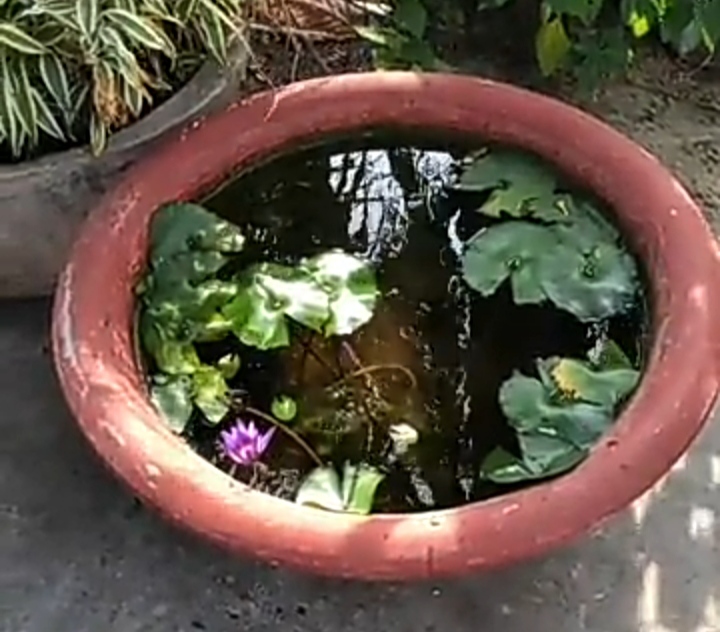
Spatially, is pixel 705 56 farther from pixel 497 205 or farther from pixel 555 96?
pixel 497 205

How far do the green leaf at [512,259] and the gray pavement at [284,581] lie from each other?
0.34m

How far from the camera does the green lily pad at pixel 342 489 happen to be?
1588 mm

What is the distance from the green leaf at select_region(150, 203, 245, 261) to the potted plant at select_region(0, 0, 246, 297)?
5.9 inches

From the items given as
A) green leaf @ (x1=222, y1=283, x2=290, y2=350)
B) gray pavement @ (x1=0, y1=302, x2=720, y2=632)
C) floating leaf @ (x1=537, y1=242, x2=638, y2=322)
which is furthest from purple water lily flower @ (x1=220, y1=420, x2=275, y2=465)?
floating leaf @ (x1=537, y1=242, x2=638, y2=322)

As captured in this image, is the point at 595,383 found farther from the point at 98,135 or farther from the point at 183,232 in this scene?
the point at 98,135

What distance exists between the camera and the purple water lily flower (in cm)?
163

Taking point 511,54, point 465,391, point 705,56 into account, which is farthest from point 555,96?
point 465,391

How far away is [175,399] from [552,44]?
0.80 m

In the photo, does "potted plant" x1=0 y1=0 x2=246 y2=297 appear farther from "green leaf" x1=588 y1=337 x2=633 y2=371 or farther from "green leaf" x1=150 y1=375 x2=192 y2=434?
"green leaf" x1=588 y1=337 x2=633 y2=371

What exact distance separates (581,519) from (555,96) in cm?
94

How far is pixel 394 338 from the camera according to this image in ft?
5.80

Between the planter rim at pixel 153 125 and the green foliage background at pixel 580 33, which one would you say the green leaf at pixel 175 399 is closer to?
the planter rim at pixel 153 125

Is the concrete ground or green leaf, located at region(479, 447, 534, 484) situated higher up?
green leaf, located at region(479, 447, 534, 484)

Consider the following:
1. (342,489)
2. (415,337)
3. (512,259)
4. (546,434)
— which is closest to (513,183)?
(512,259)
